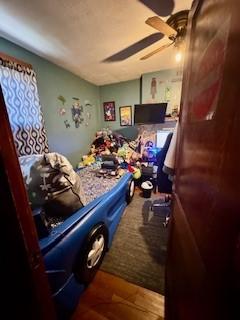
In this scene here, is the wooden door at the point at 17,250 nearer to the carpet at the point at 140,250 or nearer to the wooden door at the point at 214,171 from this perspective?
the wooden door at the point at 214,171

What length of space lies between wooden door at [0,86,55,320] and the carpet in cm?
85

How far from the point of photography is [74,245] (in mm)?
1044

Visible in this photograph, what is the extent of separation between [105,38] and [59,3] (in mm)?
647

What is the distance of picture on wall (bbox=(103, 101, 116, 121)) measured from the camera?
12.4ft

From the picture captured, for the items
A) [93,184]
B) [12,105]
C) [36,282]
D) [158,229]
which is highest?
[12,105]

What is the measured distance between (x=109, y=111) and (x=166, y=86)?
1486 millimetres

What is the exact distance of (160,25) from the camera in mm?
1375

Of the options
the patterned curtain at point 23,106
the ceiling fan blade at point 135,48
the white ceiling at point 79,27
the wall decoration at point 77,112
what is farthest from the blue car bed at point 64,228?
the wall decoration at point 77,112

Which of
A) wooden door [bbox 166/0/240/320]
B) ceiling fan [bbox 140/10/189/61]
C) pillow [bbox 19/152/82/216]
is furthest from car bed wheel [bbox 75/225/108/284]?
ceiling fan [bbox 140/10/189/61]

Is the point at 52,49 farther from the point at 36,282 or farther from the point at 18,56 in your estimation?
the point at 36,282

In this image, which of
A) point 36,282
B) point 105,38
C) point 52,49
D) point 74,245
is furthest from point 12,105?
point 36,282

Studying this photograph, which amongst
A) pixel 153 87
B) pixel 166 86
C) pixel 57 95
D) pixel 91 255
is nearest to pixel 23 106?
pixel 57 95

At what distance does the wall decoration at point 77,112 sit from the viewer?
3046 mm

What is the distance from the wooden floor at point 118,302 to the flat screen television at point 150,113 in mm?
2677
